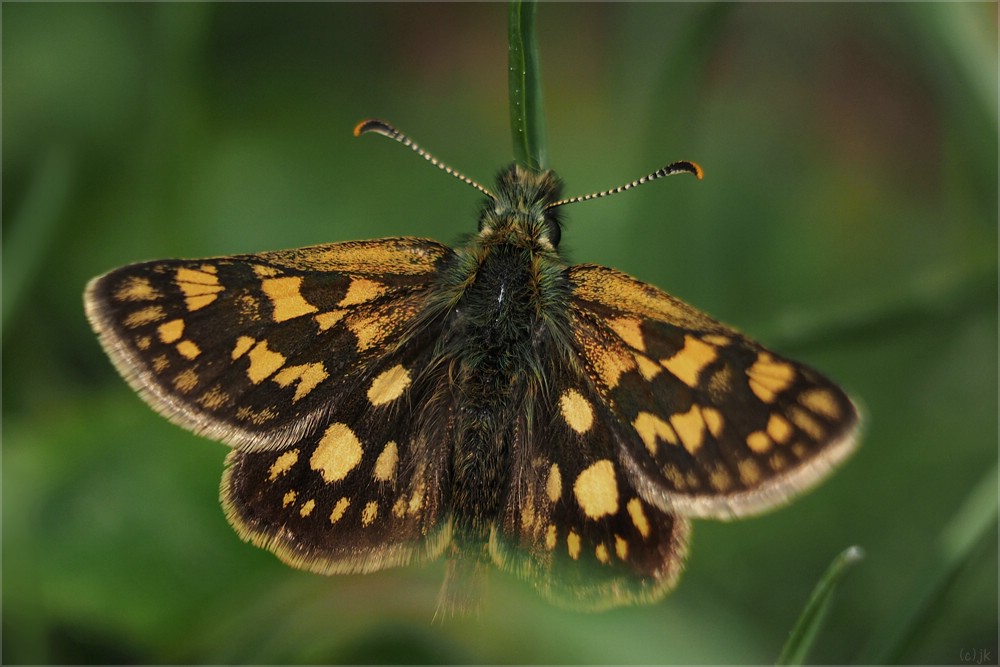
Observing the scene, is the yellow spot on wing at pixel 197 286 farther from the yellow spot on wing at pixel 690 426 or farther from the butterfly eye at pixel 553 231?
the yellow spot on wing at pixel 690 426

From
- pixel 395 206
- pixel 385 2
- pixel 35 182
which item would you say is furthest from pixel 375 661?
pixel 385 2

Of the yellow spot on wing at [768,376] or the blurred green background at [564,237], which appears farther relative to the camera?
the blurred green background at [564,237]

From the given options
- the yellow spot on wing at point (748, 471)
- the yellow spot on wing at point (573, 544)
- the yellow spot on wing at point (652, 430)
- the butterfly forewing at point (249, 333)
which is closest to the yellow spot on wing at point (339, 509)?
the butterfly forewing at point (249, 333)

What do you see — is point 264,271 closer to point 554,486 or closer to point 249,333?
point 249,333

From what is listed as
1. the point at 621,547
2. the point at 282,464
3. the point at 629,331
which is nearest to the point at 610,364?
the point at 629,331

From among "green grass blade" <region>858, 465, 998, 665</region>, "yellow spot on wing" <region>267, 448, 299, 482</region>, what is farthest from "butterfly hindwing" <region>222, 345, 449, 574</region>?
"green grass blade" <region>858, 465, 998, 665</region>

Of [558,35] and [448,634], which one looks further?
[558,35]

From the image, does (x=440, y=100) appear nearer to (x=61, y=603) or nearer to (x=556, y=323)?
(x=556, y=323)
